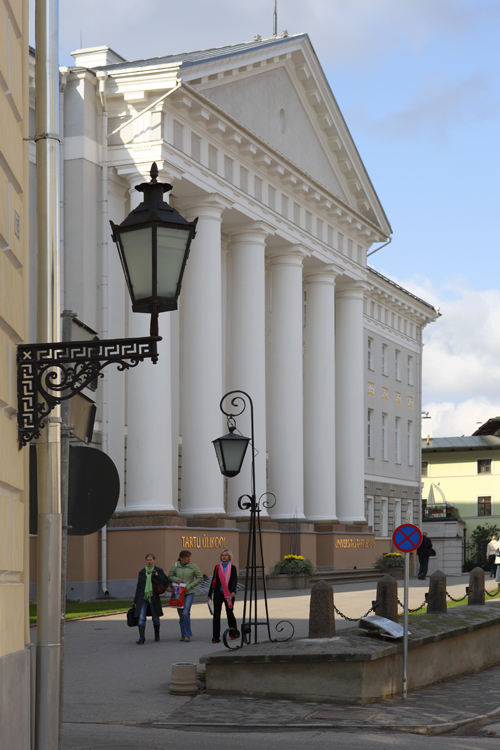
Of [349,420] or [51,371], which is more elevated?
[349,420]

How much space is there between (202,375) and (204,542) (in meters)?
4.97

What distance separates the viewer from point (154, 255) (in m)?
6.42

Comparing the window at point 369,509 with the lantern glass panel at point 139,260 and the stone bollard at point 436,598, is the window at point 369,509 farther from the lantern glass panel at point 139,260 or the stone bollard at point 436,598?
the lantern glass panel at point 139,260

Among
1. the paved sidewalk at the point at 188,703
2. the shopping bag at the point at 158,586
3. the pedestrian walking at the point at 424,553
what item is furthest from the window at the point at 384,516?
the shopping bag at the point at 158,586

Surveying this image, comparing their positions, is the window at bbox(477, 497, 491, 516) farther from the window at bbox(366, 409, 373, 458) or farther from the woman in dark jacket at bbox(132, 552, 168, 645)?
the woman in dark jacket at bbox(132, 552, 168, 645)

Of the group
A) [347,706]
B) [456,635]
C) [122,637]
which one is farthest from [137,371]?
[347,706]

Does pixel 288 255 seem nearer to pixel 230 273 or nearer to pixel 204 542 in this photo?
pixel 230 273

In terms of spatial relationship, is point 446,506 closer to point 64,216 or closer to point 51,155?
point 64,216

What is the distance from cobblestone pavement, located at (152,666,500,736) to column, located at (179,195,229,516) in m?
17.2

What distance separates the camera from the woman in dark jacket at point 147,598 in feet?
59.6

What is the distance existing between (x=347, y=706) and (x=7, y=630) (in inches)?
270

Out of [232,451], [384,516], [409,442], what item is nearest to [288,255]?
[384,516]

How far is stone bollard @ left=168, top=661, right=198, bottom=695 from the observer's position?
13273mm

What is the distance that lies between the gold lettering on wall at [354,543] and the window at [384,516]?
34.3 feet
